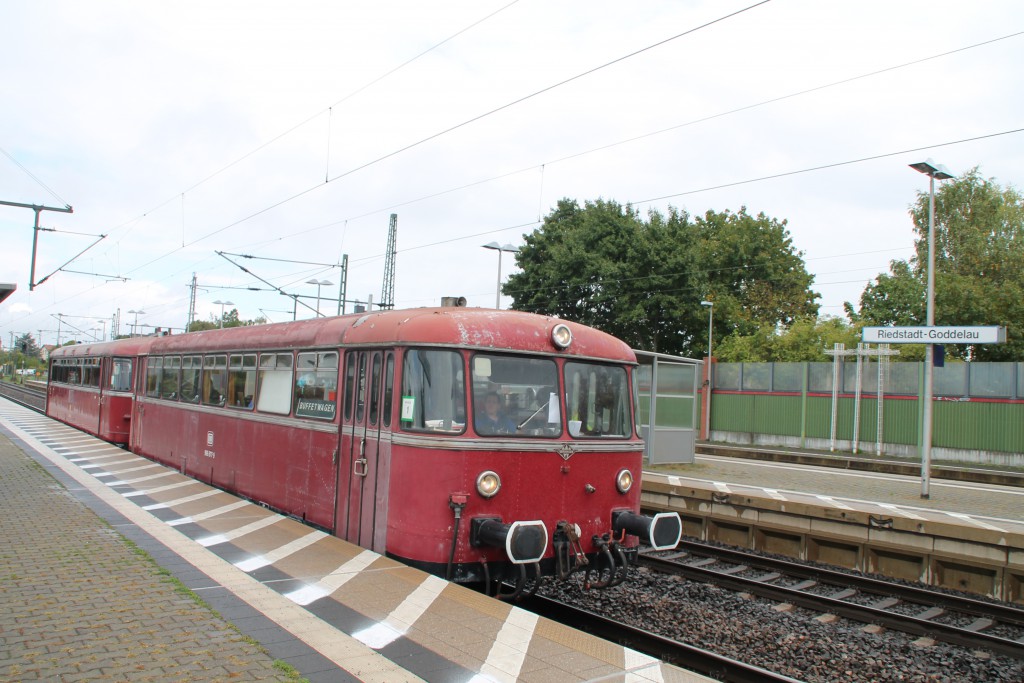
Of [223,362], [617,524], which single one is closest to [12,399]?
[223,362]

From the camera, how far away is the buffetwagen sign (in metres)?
15.5

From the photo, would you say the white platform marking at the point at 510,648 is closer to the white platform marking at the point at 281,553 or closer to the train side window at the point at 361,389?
the white platform marking at the point at 281,553

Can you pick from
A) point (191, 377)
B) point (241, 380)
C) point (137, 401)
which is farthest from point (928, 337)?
point (137, 401)

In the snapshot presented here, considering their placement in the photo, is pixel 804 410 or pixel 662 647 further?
pixel 804 410

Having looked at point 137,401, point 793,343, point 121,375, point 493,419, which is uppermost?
point 793,343

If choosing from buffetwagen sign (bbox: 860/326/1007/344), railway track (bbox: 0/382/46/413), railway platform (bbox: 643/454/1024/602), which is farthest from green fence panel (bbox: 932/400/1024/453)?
railway track (bbox: 0/382/46/413)

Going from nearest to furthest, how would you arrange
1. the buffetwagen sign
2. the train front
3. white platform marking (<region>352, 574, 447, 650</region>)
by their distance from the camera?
white platform marking (<region>352, 574, 447, 650</region>) < the train front < the buffetwagen sign

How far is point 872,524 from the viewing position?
37.7 ft

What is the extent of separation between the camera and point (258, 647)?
5484mm

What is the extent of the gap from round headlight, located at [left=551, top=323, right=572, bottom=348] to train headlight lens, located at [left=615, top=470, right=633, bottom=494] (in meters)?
1.50

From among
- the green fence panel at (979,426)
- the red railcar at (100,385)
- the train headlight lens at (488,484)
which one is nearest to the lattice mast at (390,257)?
the red railcar at (100,385)

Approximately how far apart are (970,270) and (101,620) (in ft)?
148

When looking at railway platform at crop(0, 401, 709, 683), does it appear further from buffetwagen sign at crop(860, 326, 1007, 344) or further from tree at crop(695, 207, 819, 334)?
tree at crop(695, 207, 819, 334)

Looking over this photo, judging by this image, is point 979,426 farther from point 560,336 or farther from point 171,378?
point 171,378
